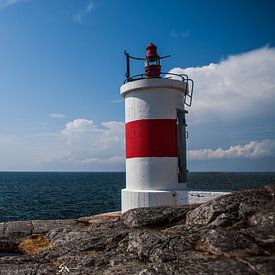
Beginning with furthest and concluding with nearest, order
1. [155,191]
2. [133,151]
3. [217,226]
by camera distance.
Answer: [133,151] < [155,191] < [217,226]

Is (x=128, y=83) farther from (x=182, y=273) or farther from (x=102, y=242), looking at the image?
(x=182, y=273)

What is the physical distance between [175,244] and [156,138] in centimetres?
655

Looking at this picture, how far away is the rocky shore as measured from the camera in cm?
457

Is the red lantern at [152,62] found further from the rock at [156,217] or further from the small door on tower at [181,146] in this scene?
the rock at [156,217]

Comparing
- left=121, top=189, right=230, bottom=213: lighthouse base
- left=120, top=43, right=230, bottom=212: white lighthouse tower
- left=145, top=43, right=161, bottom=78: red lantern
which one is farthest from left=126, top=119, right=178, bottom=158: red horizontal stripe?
left=145, top=43, right=161, bottom=78: red lantern

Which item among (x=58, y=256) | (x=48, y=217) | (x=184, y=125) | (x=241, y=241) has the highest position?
(x=184, y=125)

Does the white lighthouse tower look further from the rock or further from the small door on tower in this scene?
the rock

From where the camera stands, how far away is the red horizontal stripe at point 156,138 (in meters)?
11.6

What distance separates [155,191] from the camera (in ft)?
37.2

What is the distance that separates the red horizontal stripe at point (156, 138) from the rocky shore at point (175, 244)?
4304 mm

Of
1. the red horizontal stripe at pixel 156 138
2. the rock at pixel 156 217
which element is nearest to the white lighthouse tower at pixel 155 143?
the red horizontal stripe at pixel 156 138

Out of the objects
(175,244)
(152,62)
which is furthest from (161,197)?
(175,244)

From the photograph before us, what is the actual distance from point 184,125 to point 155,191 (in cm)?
269

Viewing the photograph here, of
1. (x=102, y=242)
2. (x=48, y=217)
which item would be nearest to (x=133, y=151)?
(x=102, y=242)
